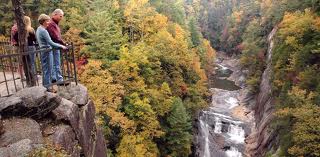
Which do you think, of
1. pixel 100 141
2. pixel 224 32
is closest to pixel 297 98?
pixel 100 141

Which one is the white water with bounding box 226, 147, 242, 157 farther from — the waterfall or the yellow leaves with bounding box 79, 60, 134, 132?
the yellow leaves with bounding box 79, 60, 134, 132

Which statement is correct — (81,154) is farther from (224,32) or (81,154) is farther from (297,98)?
(224,32)

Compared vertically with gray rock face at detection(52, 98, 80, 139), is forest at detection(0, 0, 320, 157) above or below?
below

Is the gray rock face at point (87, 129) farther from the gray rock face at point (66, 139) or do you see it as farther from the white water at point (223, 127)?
the white water at point (223, 127)

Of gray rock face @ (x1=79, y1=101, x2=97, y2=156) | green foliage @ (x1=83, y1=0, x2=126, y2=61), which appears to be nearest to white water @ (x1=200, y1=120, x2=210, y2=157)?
green foliage @ (x1=83, y1=0, x2=126, y2=61)

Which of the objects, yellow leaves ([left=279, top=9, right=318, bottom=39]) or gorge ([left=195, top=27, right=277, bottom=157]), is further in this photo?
gorge ([left=195, top=27, right=277, bottom=157])

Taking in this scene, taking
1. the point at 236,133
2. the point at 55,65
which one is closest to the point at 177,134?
the point at 236,133

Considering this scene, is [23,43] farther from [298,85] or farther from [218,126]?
[218,126]
